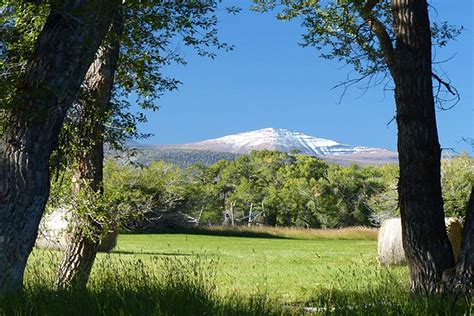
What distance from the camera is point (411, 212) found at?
28.7ft

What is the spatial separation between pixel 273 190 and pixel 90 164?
66651 mm

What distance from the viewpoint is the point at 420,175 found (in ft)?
28.6

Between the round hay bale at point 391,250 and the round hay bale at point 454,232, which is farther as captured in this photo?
the round hay bale at point 391,250

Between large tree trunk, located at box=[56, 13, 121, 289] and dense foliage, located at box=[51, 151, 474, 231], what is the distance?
Result: 2837 centimetres

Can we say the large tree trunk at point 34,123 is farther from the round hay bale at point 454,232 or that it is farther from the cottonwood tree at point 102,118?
the round hay bale at point 454,232

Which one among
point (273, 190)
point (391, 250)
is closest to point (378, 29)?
point (391, 250)

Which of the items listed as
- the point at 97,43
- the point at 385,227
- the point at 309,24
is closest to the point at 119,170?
the point at 385,227

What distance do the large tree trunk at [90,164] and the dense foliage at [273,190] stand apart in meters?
28.4

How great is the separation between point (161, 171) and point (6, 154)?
134ft

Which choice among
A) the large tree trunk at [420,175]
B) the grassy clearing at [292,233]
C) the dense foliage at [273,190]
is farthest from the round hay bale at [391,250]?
the grassy clearing at [292,233]

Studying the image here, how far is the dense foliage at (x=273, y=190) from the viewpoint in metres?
44.5

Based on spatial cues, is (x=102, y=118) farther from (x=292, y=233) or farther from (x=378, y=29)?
(x=292, y=233)

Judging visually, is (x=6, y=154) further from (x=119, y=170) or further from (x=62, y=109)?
(x=119, y=170)

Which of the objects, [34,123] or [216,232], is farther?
[216,232]
